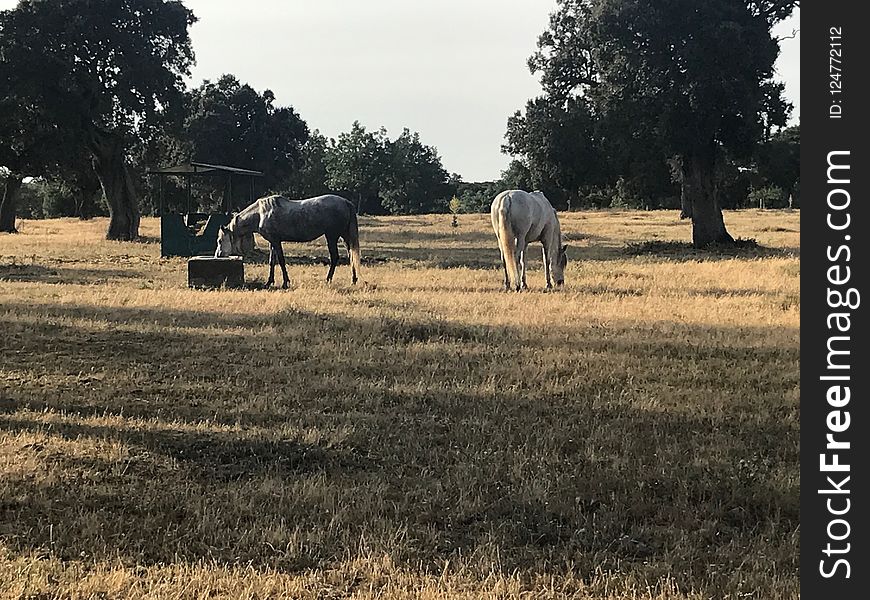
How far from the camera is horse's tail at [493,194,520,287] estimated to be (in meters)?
17.0

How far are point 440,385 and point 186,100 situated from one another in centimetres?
3510

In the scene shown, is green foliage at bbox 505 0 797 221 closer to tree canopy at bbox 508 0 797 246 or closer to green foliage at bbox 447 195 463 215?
tree canopy at bbox 508 0 797 246

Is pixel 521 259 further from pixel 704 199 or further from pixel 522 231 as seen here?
pixel 704 199

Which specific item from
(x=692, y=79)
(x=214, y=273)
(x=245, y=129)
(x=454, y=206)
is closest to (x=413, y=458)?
(x=214, y=273)

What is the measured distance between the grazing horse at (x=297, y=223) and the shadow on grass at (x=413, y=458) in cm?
887

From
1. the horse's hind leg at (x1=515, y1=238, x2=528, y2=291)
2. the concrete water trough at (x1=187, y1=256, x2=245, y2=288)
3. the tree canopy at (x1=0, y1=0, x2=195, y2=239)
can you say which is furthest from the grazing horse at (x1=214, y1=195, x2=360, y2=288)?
the tree canopy at (x1=0, y1=0, x2=195, y2=239)

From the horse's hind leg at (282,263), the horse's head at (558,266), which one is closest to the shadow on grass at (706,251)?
the horse's head at (558,266)

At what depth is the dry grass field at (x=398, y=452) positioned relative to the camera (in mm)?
4332

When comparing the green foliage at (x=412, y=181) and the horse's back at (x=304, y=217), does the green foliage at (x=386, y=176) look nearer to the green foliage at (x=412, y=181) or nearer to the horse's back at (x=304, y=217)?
the green foliage at (x=412, y=181)

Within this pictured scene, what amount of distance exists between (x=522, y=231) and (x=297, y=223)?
16.6 feet

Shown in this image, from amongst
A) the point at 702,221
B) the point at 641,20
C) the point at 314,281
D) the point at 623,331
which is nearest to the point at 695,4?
the point at 641,20

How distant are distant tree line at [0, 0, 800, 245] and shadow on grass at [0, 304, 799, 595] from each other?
735 inches

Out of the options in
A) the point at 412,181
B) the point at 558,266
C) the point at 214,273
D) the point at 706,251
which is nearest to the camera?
the point at 214,273

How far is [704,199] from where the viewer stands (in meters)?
30.4
